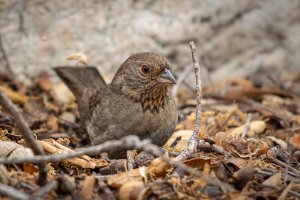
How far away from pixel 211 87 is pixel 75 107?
64.1 inches

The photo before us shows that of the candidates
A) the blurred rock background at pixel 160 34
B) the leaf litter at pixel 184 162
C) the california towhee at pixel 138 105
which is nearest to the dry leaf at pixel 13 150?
the leaf litter at pixel 184 162

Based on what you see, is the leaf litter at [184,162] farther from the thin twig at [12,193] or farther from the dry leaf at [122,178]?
the thin twig at [12,193]

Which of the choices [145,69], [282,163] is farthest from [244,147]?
[145,69]

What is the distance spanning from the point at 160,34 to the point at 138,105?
217 centimetres

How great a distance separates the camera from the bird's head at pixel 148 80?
171 inches

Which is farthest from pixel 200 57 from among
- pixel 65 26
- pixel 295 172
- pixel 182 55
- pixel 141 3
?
pixel 295 172

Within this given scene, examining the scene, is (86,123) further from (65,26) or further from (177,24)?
(177,24)

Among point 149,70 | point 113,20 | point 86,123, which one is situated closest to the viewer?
point 149,70

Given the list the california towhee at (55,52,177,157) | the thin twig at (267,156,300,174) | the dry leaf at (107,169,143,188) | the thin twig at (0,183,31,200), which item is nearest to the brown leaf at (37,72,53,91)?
the california towhee at (55,52,177,157)

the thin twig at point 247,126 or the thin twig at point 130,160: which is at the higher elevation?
the thin twig at point 130,160

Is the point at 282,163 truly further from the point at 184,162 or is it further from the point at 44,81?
the point at 44,81

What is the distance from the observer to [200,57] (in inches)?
257

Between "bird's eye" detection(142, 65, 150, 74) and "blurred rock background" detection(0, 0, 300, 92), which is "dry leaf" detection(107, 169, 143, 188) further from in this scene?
"blurred rock background" detection(0, 0, 300, 92)

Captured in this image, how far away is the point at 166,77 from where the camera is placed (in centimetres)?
430
